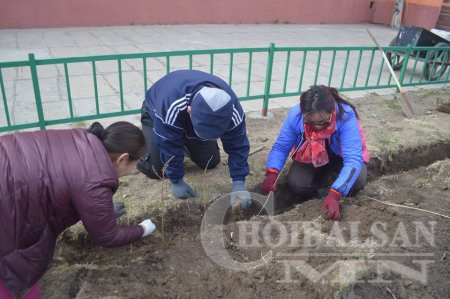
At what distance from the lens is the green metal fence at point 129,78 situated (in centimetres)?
387

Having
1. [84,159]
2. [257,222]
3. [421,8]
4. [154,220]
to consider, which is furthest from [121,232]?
[421,8]

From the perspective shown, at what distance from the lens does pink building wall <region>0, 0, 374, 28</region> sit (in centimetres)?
909

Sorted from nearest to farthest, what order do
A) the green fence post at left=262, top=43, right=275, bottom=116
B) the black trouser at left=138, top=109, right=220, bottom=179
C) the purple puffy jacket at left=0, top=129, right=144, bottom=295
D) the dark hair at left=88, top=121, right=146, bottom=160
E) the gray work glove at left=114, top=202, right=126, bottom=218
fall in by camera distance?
the purple puffy jacket at left=0, top=129, right=144, bottom=295, the dark hair at left=88, top=121, right=146, bottom=160, the gray work glove at left=114, top=202, right=126, bottom=218, the black trouser at left=138, top=109, right=220, bottom=179, the green fence post at left=262, top=43, right=275, bottom=116

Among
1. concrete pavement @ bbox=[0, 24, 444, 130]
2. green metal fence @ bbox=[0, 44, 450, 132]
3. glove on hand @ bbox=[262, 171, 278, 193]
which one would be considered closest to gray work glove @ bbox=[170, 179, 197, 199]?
glove on hand @ bbox=[262, 171, 278, 193]

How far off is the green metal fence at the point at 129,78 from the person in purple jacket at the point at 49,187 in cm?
212

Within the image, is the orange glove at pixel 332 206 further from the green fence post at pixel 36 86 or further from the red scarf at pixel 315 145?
the green fence post at pixel 36 86

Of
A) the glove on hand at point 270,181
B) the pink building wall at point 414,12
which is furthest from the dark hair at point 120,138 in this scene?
the pink building wall at point 414,12

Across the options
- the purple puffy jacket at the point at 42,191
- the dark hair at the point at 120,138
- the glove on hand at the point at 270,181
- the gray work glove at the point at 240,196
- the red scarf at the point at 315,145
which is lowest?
the gray work glove at the point at 240,196

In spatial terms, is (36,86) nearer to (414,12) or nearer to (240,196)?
(240,196)

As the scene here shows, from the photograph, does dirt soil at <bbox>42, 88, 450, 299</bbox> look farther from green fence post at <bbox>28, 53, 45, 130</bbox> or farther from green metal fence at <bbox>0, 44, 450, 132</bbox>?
green metal fence at <bbox>0, 44, 450, 132</bbox>

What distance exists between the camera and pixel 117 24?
10.3 meters

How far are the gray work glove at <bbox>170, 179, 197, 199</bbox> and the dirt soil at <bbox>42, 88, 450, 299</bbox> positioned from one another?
6 cm

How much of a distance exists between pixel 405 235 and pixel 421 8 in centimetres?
1309

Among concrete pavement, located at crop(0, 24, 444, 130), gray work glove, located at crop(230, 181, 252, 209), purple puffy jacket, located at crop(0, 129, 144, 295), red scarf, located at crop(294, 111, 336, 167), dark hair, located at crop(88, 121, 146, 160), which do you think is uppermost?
dark hair, located at crop(88, 121, 146, 160)
